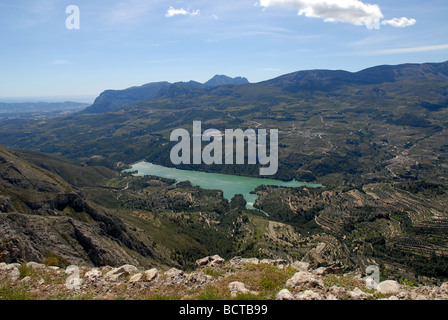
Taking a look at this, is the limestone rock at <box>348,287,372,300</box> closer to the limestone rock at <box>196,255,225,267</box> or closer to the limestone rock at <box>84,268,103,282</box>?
the limestone rock at <box>196,255,225,267</box>

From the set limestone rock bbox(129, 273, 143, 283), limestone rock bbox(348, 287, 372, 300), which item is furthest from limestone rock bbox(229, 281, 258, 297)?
limestone rock bbox(129, 273, 143, 283)

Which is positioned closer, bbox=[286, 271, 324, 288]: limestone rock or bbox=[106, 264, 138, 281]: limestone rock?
bbox=[286, 271, 324, 288]: limestone rock

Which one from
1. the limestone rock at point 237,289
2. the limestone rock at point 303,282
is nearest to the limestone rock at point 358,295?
the limestone rock at point 303,282

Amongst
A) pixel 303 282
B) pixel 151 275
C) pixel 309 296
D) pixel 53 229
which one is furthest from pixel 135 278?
pixel 53 229

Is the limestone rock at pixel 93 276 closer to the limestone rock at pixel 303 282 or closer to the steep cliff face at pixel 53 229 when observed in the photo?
the steep cliff face at pixel 53 229

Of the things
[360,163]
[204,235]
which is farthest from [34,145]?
[360,163]

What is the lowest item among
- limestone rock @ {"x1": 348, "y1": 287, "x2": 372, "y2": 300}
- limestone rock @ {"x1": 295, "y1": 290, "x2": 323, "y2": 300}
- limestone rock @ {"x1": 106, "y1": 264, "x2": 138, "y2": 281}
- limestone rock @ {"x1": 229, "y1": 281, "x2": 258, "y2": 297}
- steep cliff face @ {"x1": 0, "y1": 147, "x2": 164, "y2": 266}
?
steep cliff face @ {"x1": 0, "y1": 147, "x2": 164, "y2": 266}

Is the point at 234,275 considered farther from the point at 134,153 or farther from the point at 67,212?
the point at 134,153
